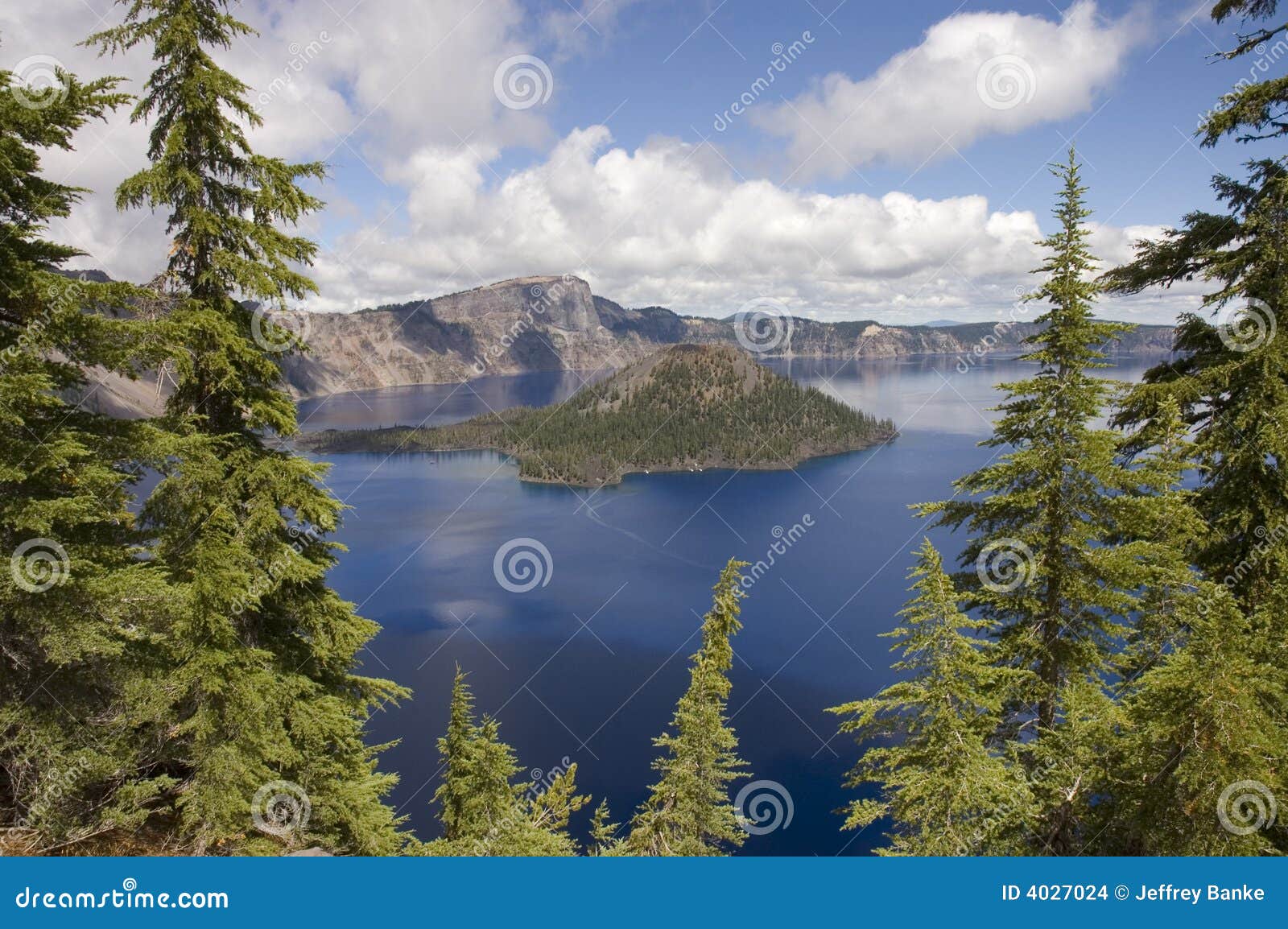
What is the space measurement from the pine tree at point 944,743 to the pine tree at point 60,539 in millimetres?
10412

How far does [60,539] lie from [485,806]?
1389 centimetres

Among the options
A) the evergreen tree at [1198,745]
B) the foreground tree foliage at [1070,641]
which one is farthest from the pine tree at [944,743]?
the evergreen tree at [1198,745]

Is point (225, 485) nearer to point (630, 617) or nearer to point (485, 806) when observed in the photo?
point (485, 806)

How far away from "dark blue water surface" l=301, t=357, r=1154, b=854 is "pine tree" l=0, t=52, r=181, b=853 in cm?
2830

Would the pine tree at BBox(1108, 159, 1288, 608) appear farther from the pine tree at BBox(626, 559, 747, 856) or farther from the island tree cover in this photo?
the pine tree at BBox(626, 559, 747, 856)

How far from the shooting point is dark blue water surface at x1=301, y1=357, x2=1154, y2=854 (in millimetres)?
46375

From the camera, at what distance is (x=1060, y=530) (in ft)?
34.2

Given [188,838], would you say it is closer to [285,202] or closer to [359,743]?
[359,743]

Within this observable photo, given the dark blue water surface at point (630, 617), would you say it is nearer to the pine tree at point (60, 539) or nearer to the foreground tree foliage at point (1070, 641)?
the foreground tree foliage at point (1070, 641)

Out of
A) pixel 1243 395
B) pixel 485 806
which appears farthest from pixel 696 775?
pixel 1243 395

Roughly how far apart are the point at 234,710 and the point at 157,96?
8911 mm

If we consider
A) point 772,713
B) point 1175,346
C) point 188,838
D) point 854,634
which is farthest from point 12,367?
point 854,634

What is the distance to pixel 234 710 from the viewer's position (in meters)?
9.27

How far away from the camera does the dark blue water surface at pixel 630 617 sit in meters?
46.4
